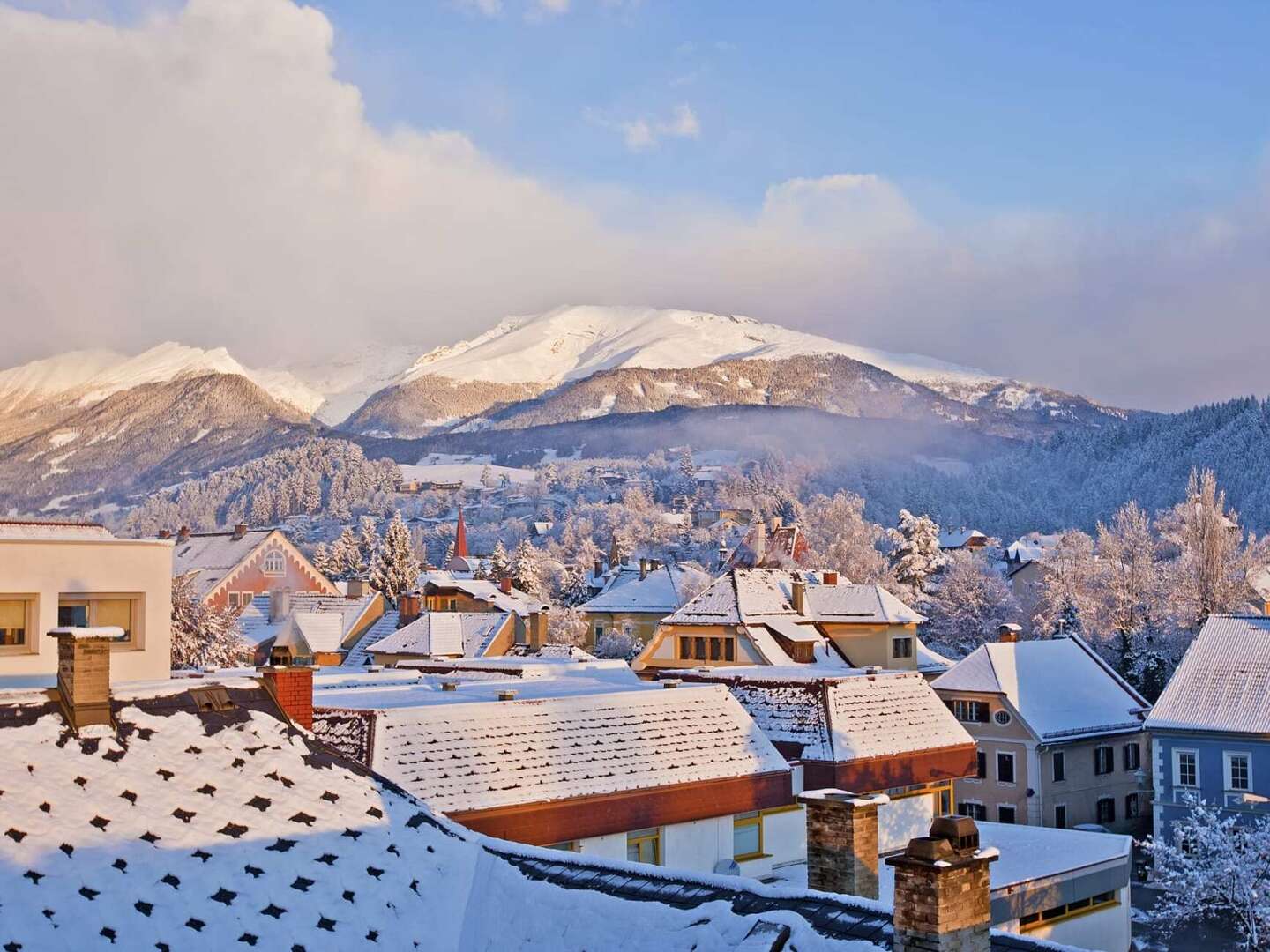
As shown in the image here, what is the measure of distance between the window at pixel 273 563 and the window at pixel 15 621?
251 feet

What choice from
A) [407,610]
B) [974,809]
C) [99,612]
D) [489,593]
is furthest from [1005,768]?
[489,593]

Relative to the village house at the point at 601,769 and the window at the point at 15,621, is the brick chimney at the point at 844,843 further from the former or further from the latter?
the window at the point at 15,621

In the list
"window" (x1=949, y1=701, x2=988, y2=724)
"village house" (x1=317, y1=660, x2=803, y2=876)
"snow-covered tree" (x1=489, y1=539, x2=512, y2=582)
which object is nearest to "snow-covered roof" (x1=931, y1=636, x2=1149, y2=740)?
"window" (x1=949, y1=701, x2=988, y2=724)

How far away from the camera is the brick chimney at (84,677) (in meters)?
13.6

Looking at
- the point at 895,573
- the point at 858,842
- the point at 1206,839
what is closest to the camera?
the point at 858,842

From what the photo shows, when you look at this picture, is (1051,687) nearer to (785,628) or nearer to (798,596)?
(785,628)

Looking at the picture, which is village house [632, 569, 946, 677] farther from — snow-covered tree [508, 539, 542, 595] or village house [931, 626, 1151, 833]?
snow-covered tree [508, 539, 542, 595]

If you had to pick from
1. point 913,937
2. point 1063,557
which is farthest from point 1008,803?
point 1063,557

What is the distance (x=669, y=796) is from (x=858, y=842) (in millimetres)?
6847

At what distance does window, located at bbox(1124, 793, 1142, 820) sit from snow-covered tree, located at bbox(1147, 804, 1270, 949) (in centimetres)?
1336

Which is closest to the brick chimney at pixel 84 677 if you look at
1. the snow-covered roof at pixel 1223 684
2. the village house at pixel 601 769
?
the village house at pixel 601 769

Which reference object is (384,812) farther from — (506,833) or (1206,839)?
(1206,839)

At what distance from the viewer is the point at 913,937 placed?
10117 millimetres

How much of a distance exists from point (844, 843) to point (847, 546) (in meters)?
88.5
